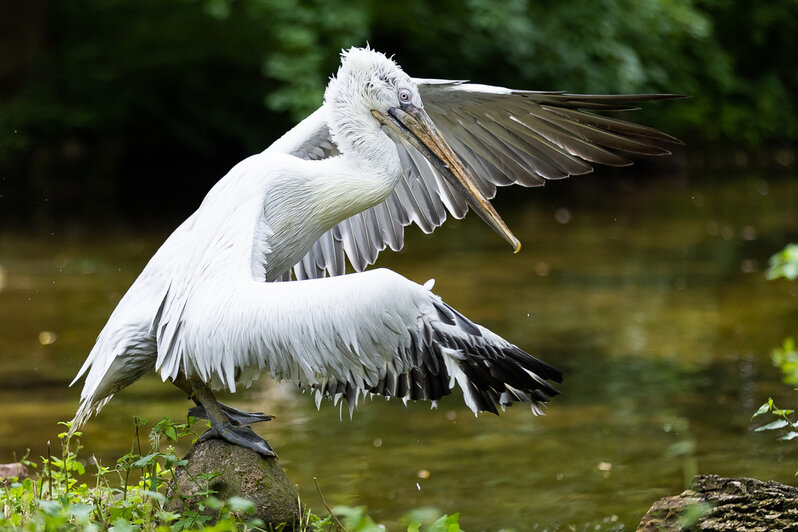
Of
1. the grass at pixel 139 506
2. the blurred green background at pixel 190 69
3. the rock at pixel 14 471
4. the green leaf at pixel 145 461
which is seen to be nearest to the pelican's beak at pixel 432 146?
the grass at pixel 139 506

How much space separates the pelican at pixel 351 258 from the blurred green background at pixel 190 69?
879 cm

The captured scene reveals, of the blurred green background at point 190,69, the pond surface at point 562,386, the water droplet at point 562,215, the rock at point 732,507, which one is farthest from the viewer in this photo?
the blurred green background at point 190,69

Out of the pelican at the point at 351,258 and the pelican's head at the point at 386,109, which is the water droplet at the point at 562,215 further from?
the pelican's head at the point at 386,109

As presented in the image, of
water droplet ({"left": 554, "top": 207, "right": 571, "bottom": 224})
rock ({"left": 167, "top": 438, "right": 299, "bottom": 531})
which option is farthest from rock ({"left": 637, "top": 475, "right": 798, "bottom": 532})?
water droplet ({"left": 554, "top": 207, "right": 571, "bottom": 224})

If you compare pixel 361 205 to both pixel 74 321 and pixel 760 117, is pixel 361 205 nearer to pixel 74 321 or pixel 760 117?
pixel 74 321

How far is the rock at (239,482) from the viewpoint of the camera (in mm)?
4066

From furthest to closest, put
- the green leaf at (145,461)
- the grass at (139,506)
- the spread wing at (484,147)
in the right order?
the spread wing at (484,147) < the green leaf at (145,461) < the grass at (139,506)

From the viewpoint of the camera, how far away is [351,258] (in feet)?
17.8

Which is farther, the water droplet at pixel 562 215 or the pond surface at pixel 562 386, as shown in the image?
the water droplet at pixel 562 215

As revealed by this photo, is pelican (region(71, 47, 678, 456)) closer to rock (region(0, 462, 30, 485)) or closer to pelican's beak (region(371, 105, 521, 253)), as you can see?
pelican's beak (region(371, 105, 521, 253))

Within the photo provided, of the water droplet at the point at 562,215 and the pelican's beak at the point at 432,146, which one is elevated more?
the water droplet at the point at 562,215

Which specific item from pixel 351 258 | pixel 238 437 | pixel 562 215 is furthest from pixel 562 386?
pixel 562 215

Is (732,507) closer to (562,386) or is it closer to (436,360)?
(436,360)

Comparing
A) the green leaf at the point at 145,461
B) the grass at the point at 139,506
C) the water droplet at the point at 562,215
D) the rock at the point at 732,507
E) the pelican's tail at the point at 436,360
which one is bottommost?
the rock at the point at 732,507
